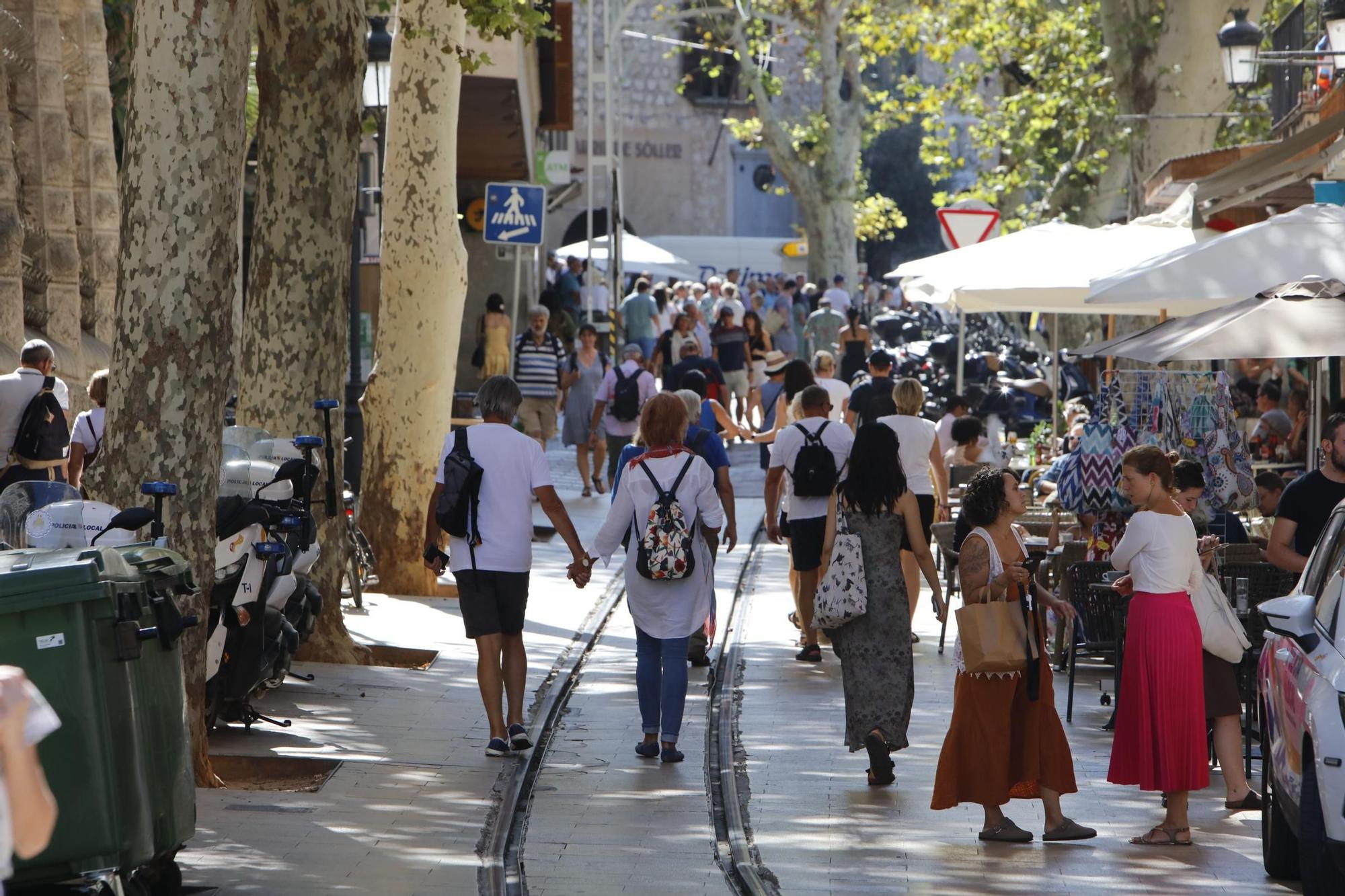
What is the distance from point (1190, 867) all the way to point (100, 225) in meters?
14.6

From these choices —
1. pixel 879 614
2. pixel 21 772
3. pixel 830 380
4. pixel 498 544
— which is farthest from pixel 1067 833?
pixel 830 380

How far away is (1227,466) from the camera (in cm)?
1123

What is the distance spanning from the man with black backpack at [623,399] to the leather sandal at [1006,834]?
37.8 ft

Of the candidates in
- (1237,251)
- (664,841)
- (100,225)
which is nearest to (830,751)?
(664,841)

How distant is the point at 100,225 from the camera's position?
1928 cm

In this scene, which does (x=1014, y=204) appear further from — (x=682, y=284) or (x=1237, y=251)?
(x=1237, y=251)

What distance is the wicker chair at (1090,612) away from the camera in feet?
33.1

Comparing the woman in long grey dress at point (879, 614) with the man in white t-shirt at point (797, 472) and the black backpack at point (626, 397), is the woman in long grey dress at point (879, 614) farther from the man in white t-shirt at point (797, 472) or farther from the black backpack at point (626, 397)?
the black backpack at point (626, 397)

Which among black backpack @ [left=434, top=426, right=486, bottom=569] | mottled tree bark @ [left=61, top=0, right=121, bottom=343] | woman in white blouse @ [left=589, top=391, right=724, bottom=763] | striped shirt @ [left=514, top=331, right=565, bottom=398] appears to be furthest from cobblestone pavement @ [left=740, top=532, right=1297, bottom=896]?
mottled tree bark @ [left=61, top=0, right=121, bottom=343]

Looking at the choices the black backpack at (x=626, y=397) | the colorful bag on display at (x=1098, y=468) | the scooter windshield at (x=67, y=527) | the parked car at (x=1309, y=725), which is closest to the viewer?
the parked car at (x=1309, y=725)

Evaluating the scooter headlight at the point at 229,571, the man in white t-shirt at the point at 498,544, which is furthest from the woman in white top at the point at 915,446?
the scooter headlight at the point at 229,571

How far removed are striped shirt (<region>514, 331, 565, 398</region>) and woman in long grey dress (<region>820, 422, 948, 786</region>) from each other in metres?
12.3

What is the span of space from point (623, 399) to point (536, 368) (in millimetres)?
2271

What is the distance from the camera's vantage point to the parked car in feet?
19.1
